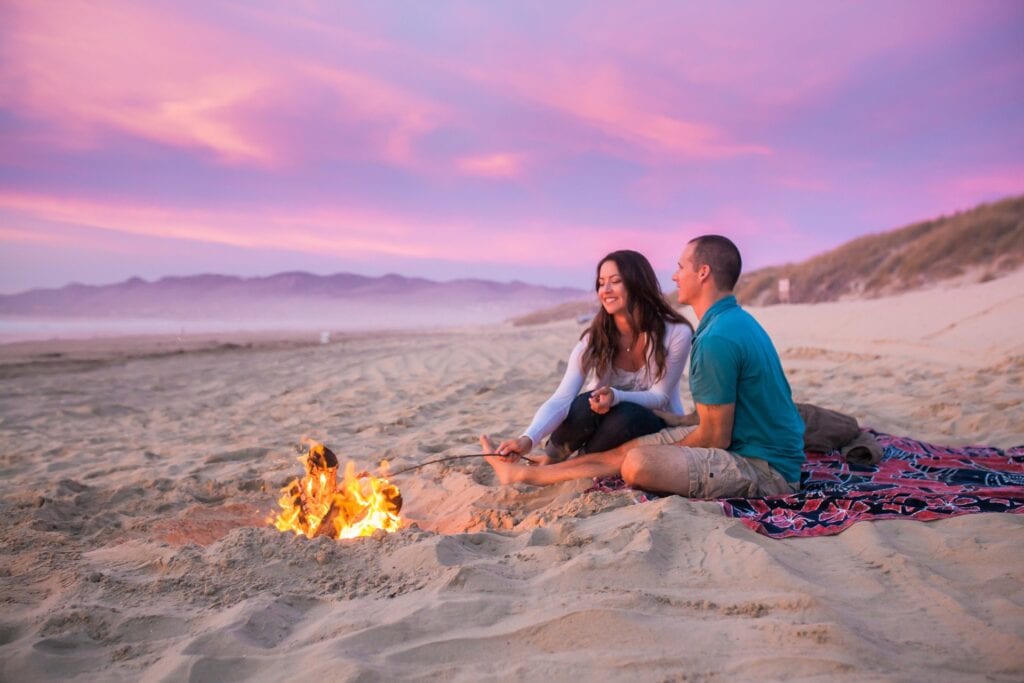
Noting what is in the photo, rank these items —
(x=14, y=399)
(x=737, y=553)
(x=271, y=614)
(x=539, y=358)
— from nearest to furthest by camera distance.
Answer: (x=271, y=614) < (x=737, y=553) < (x=14, y=399) < (x=539, y=358)

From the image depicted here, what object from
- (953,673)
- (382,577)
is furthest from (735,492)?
(382,577)

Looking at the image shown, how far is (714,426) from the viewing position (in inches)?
131

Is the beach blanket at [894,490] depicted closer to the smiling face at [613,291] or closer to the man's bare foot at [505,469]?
the man's bare foot at [505,469]

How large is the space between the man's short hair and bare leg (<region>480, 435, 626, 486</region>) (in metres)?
1.11

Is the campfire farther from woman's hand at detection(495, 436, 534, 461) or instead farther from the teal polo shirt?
the teal polo shirt

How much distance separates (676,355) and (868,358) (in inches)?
256

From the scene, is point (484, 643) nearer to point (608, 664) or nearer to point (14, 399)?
point (608, 664)

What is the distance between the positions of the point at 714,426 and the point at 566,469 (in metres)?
0.92

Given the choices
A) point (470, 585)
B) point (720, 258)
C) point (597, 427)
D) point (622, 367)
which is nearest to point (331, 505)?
point (470, 585)

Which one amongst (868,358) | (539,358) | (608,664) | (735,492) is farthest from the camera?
(539,358)

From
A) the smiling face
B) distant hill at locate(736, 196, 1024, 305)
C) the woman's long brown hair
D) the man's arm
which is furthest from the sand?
distant hill at locate(736, 196, 1024, 305)

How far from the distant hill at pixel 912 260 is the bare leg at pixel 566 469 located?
14221mm

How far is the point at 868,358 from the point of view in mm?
9328

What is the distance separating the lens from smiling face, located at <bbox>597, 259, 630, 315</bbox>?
410cm
